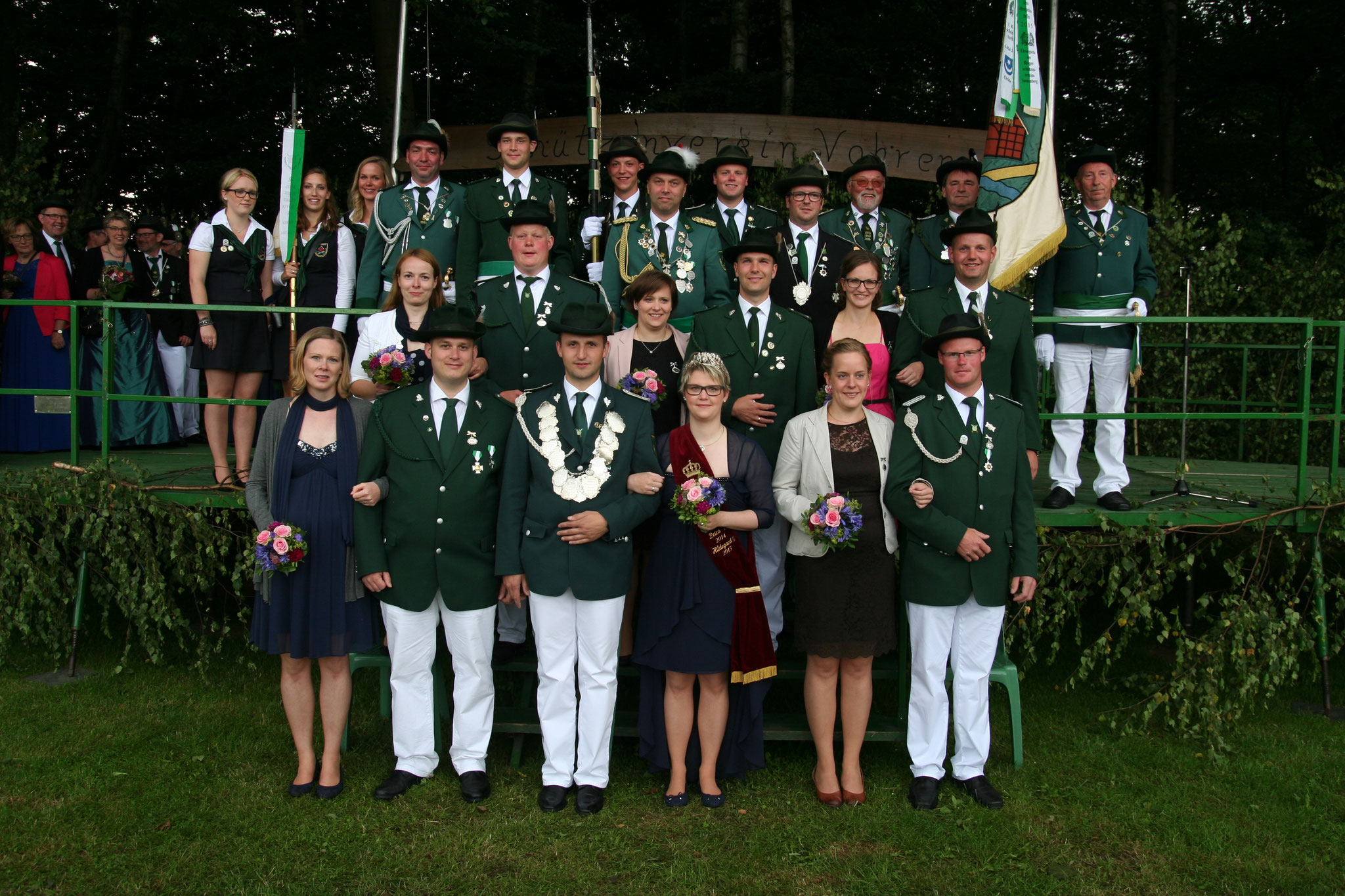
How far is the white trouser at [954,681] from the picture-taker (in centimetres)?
486

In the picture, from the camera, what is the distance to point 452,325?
15.4ft

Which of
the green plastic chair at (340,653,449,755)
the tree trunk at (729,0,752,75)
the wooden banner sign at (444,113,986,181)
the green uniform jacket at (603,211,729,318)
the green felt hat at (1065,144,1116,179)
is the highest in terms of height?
the tree trunk at (729,0,752,75)

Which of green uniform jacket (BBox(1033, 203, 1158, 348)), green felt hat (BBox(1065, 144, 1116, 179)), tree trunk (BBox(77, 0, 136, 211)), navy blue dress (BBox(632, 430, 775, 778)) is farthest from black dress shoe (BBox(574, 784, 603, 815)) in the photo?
tree trunk (BBox(77, 0, 136, 211))

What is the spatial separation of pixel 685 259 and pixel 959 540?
231cm

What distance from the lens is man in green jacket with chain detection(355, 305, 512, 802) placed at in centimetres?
473

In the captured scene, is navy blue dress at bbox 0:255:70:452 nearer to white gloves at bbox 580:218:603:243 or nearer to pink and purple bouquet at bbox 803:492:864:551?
white gloves at bbox 580:218:603:243

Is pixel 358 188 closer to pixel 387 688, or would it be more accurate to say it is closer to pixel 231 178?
pixel 231 178

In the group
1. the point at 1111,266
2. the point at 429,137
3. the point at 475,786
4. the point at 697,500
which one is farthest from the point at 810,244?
the point at 475,786

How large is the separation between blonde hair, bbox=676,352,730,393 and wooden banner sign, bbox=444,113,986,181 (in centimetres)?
555

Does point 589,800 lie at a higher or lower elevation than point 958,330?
lower

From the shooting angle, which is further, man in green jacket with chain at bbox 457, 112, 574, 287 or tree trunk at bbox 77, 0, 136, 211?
tree trunk at bbox 77, 0, 136, 211

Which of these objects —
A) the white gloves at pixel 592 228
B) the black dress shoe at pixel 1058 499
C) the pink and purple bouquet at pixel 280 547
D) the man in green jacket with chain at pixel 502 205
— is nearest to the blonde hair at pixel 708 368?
the pink and purple bouquet at pixel 280 547

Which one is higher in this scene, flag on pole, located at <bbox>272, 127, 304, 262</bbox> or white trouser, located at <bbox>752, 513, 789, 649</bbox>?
flag on pole, located at <bbox>272, 127, 304, 262</bbox>

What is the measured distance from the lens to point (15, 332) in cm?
841
